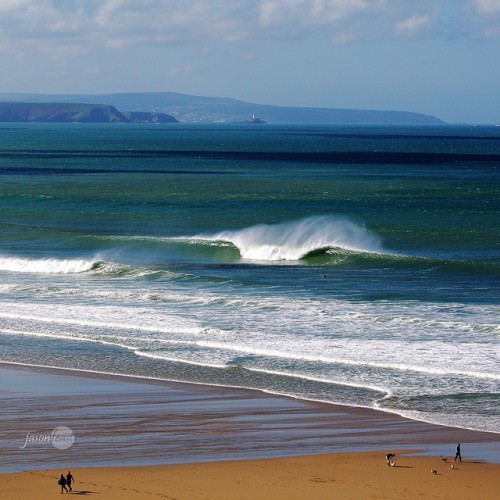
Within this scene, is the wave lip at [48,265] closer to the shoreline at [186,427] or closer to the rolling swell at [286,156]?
the shoreline at [186,427]

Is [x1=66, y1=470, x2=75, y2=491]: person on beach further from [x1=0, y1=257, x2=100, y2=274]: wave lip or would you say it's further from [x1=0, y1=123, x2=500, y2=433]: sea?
[x1=0, y1=257, x2=100, y2=274]: wave lip

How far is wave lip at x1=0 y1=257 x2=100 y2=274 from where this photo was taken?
38438 mm

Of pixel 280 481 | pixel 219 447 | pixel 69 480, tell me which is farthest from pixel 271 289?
pixel 69 480

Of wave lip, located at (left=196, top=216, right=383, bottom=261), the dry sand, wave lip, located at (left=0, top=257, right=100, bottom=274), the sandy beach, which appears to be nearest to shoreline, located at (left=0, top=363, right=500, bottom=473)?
the sandy beach

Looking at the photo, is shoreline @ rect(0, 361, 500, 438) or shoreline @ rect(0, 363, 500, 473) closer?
shoreline @ rect(0, 363, 500, 473)

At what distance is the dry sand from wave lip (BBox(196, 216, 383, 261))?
25.8m

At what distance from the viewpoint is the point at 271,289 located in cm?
3253

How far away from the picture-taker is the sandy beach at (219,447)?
47.9 ft

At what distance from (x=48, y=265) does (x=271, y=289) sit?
10.6 meters

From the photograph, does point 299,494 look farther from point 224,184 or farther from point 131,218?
point 224,184

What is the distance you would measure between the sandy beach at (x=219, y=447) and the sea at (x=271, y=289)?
46.0 inches

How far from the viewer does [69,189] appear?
7269cm

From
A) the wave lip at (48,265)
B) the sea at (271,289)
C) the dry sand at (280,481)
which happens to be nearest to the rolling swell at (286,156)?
the sea at (271,289)

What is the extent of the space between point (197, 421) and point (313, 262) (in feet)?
72.6
